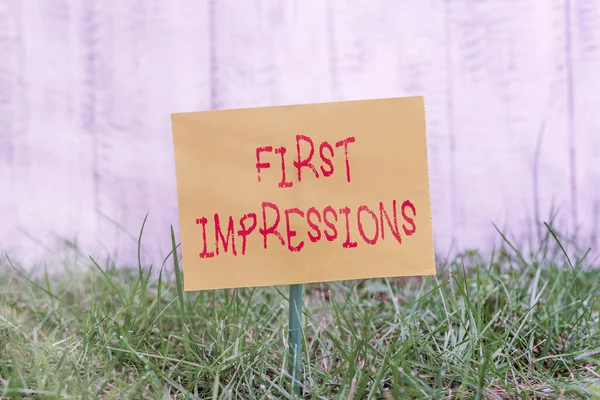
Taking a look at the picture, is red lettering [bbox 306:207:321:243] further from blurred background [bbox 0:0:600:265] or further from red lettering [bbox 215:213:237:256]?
blurred background [bbox 0:0:600:265]

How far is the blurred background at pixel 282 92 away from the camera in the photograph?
45.3 inches

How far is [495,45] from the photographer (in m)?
1.16

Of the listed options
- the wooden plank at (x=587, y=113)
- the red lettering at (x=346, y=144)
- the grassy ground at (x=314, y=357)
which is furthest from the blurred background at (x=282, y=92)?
the red lettering at (x=346, y=144)

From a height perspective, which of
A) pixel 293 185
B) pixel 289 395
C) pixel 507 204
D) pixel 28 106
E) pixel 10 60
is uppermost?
pixel 10 60

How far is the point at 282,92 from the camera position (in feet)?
3.81

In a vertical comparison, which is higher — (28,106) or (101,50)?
(101,50)

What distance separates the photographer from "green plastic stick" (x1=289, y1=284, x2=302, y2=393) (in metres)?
0.55

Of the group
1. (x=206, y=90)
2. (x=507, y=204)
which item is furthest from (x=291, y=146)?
(x=507, y=204)

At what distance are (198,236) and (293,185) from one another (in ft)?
0.40

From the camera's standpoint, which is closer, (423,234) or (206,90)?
(423,234)

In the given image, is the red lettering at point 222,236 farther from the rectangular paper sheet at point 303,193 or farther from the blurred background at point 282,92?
the blurred background at point 282,92

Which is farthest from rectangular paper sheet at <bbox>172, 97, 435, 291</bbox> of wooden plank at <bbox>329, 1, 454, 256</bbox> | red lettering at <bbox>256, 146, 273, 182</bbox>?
wooden plank at <bbox>329, 1, 454, 256</bbox>

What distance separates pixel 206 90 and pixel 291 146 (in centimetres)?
69

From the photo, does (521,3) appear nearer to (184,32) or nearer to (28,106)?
(184,32)
